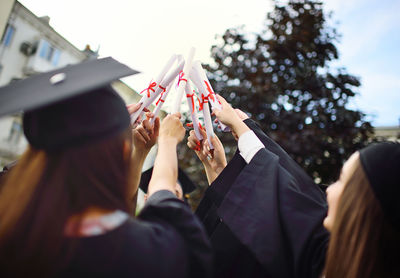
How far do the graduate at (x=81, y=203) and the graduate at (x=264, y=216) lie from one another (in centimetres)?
56

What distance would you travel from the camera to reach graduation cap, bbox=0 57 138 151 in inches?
39.8

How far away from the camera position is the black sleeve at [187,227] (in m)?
1.13

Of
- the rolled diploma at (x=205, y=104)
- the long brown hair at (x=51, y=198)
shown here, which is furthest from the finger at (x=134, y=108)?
the long brown hair at (x=51, y=198)

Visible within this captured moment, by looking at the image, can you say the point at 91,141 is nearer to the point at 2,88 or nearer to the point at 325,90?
the point at 2,88

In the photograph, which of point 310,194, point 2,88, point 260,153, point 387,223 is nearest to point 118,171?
point 2,88

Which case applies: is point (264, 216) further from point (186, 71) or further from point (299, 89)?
point (299, 89)

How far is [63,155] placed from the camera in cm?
99

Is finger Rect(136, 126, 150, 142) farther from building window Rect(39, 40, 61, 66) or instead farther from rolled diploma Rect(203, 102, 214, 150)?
building window Rect(39, 40, 61, 66)

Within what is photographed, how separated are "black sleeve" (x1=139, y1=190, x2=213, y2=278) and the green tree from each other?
4.32 metres

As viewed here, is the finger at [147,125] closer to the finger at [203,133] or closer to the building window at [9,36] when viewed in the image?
the finger at [203,133]

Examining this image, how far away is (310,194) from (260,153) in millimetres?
454

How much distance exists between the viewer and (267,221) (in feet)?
5.33

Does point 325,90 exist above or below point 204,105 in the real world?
Result: above

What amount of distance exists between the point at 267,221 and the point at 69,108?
3.83ft
